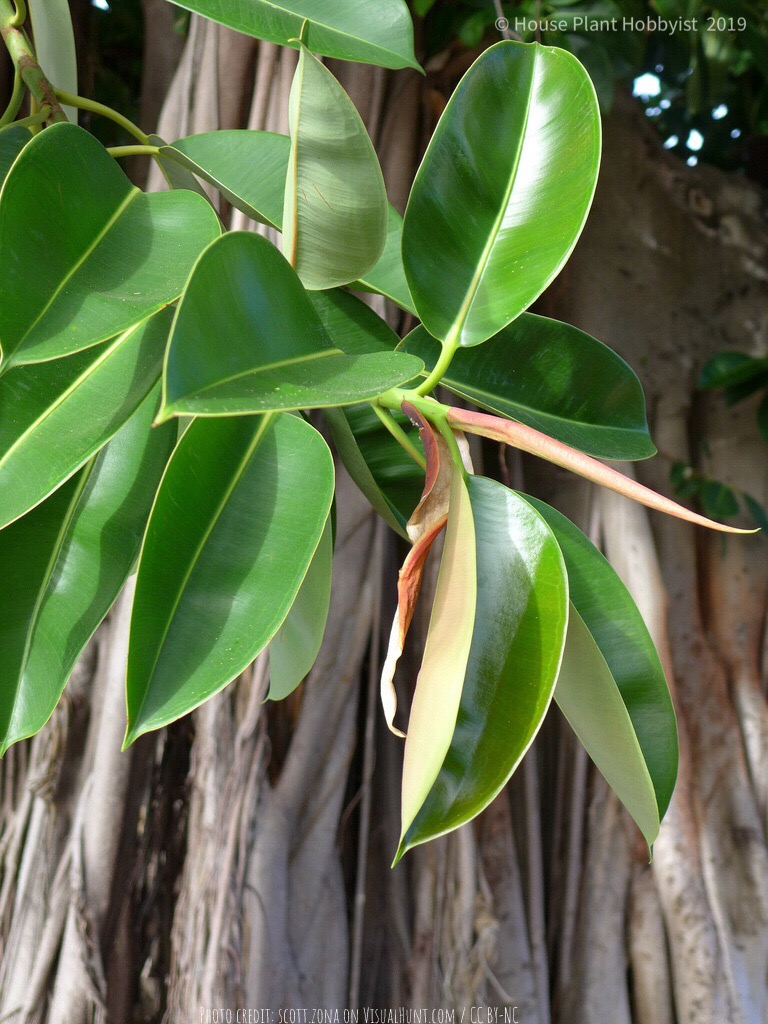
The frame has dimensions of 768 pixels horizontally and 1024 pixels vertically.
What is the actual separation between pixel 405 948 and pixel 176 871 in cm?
34

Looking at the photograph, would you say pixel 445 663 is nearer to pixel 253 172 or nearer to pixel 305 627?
pixel 305 627

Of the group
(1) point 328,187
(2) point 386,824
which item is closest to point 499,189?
(1) point 328,187

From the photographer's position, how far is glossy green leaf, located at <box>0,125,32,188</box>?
354 mm

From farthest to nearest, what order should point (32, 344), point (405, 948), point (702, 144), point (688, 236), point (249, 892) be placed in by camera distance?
point (702, 144), point (688, 236), point (405, 948), point (249, 892), point (32, 344)

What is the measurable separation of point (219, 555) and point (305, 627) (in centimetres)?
13

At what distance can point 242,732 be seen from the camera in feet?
3.26

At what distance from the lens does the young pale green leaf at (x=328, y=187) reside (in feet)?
1.09

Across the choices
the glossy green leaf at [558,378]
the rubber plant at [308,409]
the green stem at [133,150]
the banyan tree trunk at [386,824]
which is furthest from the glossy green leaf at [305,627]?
the banyan tree trunk at [386,824]

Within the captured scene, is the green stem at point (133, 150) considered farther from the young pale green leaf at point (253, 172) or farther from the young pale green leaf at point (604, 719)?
the young pale green leaf at point (604, 719)

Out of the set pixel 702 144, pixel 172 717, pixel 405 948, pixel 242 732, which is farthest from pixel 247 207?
pixel 702 144

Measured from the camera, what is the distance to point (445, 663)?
279mm

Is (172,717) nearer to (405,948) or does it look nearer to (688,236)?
(405,948)

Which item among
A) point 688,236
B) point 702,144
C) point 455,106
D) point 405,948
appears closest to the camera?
point 455,106

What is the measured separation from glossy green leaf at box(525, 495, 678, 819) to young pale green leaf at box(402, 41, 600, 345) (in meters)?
0.10
